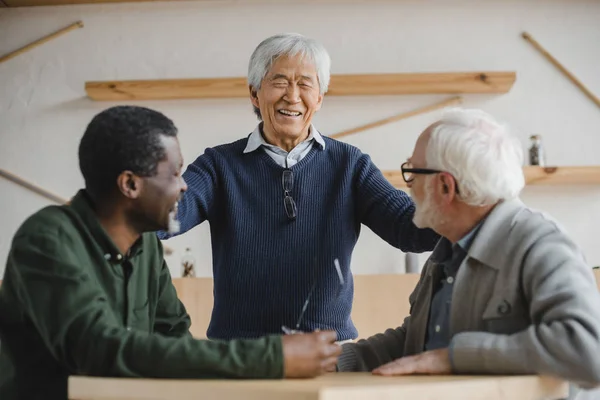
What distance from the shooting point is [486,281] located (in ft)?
5.66

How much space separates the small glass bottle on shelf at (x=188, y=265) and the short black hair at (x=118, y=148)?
3.06 m

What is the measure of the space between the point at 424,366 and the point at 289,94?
3.56ft

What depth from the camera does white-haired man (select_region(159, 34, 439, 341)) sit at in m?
2.34

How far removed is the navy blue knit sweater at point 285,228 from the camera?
234 centimetres

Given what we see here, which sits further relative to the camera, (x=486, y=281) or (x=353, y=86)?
(x=353, y=86)

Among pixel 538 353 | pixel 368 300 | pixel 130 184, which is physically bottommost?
pixel 368 300

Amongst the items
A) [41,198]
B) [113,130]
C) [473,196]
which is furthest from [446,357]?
[41,198]

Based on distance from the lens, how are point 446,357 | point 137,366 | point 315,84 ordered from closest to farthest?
point 137,366, point 446,357, point 315,84

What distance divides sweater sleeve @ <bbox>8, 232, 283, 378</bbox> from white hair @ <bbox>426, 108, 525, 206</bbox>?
1.94 feet

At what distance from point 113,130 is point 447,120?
0.74m

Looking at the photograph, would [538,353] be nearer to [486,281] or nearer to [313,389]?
[486,281]

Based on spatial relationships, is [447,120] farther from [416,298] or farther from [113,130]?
[113,130]

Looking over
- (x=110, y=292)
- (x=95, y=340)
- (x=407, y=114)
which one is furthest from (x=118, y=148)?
(x=407, y=114)

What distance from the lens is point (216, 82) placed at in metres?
4.88
